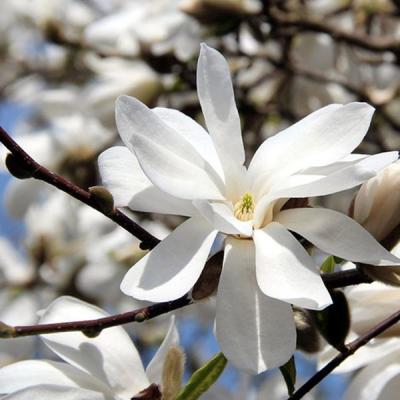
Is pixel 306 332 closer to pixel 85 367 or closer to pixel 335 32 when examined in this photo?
pixel 85 367

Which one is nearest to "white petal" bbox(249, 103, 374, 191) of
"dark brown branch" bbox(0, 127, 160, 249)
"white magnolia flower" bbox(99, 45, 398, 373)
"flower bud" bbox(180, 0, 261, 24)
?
"white magnolia flower" bbox(99, 45, 398, 373)

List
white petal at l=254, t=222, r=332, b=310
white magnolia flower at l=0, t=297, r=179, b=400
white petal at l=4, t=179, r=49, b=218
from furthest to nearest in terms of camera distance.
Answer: white petal at l=4, t=179, r=49, b=218
white magnolia flower at l=0, t=297, r=179, b=400
white petal at l=254, t=222, r=332, b=310

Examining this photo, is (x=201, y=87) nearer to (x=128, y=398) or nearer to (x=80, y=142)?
(x=128, y=398)

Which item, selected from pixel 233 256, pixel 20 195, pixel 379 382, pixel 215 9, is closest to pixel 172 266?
pixel 233 256

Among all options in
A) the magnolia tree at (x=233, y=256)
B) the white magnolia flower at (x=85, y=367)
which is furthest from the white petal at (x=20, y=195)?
the white magnolia flower at (x=85, y=367)

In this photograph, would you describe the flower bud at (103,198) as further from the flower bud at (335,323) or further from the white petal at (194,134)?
the flower bud at (335,323)

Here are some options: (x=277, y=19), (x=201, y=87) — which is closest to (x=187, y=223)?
(x=201, y=87)

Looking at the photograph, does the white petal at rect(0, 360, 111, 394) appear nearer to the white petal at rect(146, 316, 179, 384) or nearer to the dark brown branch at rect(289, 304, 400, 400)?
the white petal at rect(146, 316, 179, 384)
